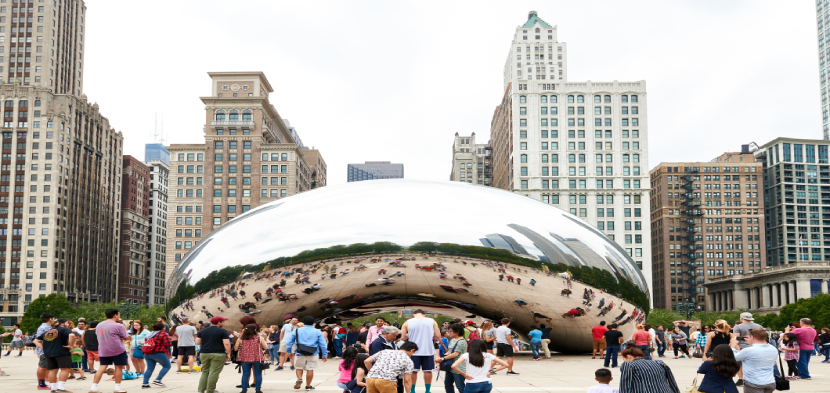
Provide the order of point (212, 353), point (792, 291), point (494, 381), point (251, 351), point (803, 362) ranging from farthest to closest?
point (792, 291) < point (803, 362) < point (494, 381) < point (251, 351) < point (212, 353)

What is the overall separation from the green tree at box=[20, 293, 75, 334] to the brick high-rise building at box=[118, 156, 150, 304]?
51370 millimetres

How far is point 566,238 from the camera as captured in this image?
72.8 ft

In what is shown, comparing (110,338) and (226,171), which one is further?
(226,171)

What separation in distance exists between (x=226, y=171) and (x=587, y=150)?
59.3m

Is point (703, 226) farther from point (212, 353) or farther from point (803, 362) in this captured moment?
point (212, 353)

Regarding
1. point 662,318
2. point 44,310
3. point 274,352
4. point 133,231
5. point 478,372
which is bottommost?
point 662,318

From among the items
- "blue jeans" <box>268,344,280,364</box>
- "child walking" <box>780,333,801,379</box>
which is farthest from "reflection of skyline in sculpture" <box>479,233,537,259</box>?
"child walking" <box>780,333,801,379</box>

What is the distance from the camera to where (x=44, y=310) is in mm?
101688

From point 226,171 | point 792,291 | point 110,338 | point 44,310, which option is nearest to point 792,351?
point 110,338

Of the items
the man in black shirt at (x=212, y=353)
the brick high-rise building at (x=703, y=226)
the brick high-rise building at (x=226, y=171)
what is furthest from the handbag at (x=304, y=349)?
the brick high-rise building at (x=703, y=226)

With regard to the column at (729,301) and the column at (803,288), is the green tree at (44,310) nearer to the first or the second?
the column at (803,288)

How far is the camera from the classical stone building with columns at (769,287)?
117 m

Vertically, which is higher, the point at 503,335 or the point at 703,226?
the point at 703,226

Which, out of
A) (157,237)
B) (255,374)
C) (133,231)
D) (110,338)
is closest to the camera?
(255,374)
